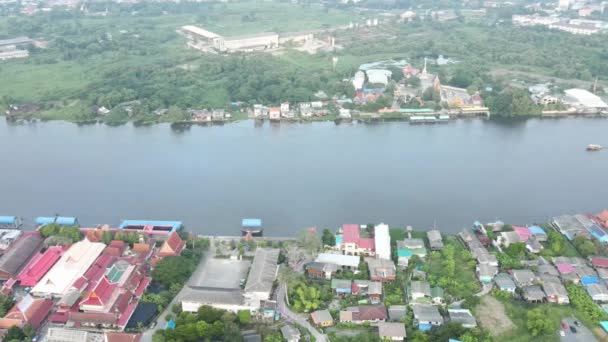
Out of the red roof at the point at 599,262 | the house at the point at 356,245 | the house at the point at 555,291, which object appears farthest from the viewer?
the house at the point at 356,245

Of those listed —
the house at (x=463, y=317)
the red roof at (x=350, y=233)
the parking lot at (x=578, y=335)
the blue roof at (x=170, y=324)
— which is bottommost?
the blue roof at (x=170, y=324)

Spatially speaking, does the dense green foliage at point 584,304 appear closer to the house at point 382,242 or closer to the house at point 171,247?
the house at point 382,242

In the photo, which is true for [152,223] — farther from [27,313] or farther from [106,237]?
[27,313]

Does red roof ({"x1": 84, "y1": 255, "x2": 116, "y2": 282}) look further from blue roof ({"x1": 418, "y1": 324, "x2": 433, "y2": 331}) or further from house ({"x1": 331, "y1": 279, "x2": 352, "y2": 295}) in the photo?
blue roof ({"x1": 418, "y1": 324, "x2": 433, "y2": 331})

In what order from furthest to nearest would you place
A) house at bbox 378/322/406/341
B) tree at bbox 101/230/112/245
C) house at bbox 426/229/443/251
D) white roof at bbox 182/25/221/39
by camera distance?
1. white roof at bbox 182/25/221/39
2. tree at bbox 101/230/112/245
3. house at bbox 426/229/443/251
4. house at bbox 378/322/406/341

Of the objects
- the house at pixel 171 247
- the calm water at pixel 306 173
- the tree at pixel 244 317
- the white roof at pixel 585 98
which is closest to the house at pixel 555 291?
the calm water at pixel 306 173

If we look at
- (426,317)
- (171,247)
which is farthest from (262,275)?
(426,317)

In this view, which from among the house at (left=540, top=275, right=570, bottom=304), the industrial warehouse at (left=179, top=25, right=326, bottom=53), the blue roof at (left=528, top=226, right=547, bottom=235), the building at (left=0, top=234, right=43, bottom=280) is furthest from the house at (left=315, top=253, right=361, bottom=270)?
the industrial warehouse at (left=179, top=25, right=326, bottom=53)
